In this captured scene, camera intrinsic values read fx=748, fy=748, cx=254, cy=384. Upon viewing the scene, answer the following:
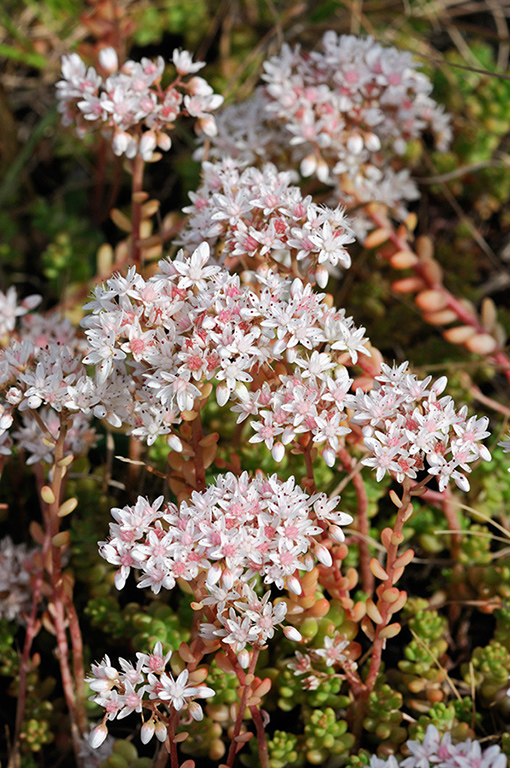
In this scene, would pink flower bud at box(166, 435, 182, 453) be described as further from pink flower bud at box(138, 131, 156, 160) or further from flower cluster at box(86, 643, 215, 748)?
pink flower bud at box(138, 131, 156, 160)

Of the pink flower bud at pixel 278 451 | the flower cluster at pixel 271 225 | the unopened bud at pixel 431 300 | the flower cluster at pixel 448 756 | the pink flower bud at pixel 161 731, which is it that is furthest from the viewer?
the unopened bud at pixel 431 300

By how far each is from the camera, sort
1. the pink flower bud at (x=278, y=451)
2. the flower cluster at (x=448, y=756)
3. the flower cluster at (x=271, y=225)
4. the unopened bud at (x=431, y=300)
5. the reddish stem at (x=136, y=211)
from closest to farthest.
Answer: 1. the flower cluster at (x=448, y=756)
2. the pink flower bud at (x=278, y=451)
3. the flower cluster at (x=271, y=225)
4. the reddish stem at (x=136, y=211)
5. the unopened bud at (x=431, y=300)

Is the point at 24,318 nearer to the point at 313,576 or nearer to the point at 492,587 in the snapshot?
the point at 313,576

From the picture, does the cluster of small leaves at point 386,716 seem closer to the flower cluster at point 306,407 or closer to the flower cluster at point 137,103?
the flower cluster at point 306,407

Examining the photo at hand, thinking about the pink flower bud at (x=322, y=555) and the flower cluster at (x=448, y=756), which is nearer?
the flower cluster at (x=448, y=756)

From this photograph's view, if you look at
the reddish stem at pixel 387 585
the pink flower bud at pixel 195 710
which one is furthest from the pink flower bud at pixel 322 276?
the pink flower bud at pixel 195 710

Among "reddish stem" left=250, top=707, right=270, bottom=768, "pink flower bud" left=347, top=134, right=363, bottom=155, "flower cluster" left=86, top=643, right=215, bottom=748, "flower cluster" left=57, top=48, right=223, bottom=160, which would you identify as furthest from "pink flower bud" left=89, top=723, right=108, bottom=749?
"pink flower bud" left=347, top=134, right=363, bottom=155
